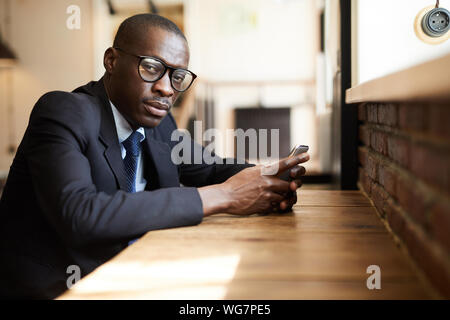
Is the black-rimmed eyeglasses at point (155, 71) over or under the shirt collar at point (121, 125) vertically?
over

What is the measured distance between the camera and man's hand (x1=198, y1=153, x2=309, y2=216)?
1224mm

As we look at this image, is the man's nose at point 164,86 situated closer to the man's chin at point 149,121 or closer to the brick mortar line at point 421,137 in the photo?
the man's chin at point 149,121

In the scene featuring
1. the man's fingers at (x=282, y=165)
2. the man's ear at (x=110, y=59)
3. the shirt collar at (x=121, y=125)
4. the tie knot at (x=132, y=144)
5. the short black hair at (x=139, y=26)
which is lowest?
the man's fingers at (x=282, y=165)

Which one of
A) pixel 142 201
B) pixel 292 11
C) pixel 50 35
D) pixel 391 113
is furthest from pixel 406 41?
pixel 50 35

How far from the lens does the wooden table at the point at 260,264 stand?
2.17ft

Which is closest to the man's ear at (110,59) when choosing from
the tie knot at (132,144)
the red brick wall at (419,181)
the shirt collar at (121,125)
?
the shirt collar at (121,125)

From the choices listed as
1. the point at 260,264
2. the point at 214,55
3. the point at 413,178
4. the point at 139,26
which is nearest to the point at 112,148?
the point at 139,26

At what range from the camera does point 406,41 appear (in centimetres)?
184

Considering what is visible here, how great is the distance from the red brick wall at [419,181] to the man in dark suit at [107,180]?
0.31 m

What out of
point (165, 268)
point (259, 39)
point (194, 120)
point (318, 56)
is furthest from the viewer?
point (259, 39)

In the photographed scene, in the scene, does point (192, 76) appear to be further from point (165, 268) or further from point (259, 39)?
point (259, 39)

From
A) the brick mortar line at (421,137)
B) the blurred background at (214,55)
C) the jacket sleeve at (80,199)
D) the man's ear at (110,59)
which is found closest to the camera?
the brick mortar line at (421,137)

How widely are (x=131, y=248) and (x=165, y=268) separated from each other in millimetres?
161

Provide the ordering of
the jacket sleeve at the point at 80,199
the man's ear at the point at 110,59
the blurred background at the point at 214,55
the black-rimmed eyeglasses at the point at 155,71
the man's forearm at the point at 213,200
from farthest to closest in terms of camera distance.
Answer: the blurred background at the point at 214,55
the man's ear at the point at 110,59
the black-rimmed eyeglasses at the point at 155,71
the man's forearm at the point at 213,200
the jacket sleeve at the point at 80,199
